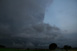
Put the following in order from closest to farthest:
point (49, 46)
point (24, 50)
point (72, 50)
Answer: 1. point (24, 50)
2. point (49, 46)
3. point (72, 50)

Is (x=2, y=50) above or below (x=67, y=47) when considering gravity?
below

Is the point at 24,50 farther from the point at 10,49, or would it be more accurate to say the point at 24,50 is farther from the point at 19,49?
the point at 10,49

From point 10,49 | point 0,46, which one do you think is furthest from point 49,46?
point 0,46

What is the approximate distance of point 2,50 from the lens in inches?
309

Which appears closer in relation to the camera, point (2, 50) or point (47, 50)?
point (2, 50)

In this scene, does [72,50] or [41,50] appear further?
[72,50]

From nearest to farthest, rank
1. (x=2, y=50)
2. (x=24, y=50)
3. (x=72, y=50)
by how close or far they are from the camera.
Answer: (x=2, y=50)
(x=24, y=50)
(x=72, y=50)

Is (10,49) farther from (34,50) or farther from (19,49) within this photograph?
(34,50)

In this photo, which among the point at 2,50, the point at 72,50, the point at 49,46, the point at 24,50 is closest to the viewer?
the point at 2,50

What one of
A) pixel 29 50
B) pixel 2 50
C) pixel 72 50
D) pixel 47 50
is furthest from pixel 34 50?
pixel 72 50

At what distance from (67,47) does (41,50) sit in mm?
2182

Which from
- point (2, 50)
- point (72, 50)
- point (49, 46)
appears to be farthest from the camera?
point (72, 50)

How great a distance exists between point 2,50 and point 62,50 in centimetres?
448

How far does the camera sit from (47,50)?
8906 mm
